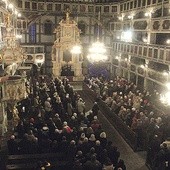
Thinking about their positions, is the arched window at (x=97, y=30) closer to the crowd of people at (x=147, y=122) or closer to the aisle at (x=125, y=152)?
the crowd of people at (x=147, y=122)

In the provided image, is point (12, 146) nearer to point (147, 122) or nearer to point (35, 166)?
point (35, 166)

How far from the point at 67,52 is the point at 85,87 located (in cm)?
710

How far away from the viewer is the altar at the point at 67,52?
32.2 m

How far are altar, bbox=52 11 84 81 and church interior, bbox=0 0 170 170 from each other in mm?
111

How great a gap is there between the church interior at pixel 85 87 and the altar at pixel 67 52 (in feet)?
0.36

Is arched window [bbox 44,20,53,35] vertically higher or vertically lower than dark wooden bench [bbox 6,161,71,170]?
higher

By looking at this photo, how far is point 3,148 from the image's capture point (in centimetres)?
1476

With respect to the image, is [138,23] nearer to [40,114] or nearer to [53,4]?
[53,4]

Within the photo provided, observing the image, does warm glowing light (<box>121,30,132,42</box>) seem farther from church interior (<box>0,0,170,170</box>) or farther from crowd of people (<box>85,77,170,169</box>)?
crowd of people (<box>85,77,170,169</box>)

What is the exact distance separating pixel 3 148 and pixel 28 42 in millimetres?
20557

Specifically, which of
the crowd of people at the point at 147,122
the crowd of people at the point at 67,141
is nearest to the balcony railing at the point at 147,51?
the crowd of people at the point at 147,122

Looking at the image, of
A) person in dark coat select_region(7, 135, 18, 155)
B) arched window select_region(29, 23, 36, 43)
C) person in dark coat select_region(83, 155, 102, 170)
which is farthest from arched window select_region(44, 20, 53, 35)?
person in dark coat select_region(83, 155, 102, 170)

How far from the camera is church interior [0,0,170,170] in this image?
42.6ft

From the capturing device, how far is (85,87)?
90.9 ft
